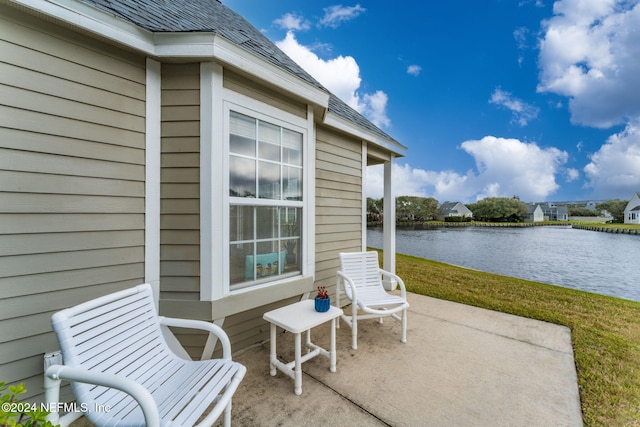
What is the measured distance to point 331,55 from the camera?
8.99 meters

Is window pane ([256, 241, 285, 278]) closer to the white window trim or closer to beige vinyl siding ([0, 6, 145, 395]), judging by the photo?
the white window trim

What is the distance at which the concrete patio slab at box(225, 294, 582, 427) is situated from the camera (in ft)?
5.95

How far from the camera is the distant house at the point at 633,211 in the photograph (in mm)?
35844

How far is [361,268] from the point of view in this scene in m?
3.40

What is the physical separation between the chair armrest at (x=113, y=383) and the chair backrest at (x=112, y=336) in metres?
0.07

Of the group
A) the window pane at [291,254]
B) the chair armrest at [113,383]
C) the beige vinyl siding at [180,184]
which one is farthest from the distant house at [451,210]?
the chair armrest at [113,383]

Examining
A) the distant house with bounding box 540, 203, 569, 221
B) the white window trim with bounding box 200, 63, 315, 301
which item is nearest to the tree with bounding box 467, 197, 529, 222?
the distant house with bounding box 540, 203, 569, 221

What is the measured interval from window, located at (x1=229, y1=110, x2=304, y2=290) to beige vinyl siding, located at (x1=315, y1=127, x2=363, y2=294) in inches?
33.1

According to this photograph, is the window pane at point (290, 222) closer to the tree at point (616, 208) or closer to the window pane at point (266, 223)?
the window pane at point (266, 223)

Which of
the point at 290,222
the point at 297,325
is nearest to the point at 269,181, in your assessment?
the point at 290,222

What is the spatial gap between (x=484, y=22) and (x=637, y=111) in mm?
18598

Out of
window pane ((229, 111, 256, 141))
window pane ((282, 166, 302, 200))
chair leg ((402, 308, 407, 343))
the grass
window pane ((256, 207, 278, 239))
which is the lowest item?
the grass

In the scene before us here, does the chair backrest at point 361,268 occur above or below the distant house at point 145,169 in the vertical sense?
below

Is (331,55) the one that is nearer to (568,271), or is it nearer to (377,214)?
(568,271)
